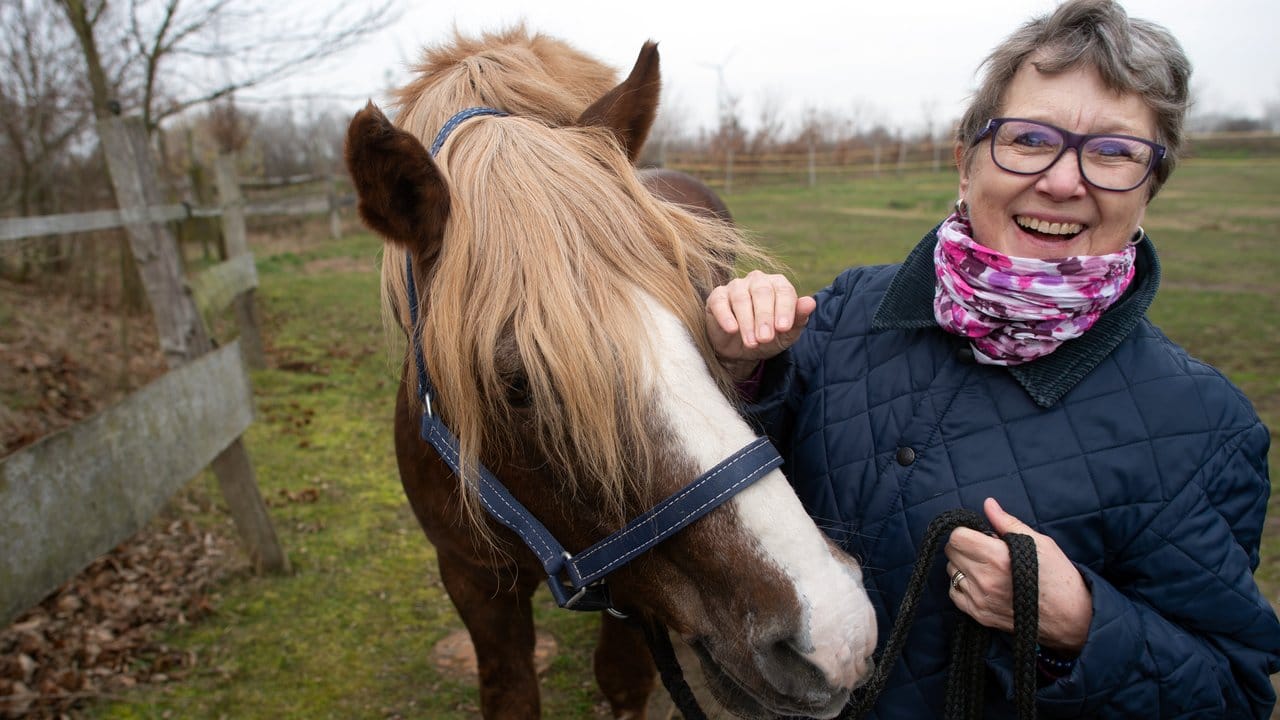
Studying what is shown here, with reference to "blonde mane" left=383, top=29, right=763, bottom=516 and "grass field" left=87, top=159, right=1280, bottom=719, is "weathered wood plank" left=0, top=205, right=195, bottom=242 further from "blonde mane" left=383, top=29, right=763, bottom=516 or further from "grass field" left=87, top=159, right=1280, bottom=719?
"blonde mane" left=383, top=29, right=763, bottom=516

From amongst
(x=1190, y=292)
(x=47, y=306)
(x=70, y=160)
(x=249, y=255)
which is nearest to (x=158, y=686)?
(x=249, y=255)

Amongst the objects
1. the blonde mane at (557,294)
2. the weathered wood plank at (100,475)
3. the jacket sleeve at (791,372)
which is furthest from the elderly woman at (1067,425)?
the weathered wood plank at (100,475)

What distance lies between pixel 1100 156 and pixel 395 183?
Result: 1399 mm

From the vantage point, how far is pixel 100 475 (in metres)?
2.65

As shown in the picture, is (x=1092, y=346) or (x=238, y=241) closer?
(x=1092, y=346)

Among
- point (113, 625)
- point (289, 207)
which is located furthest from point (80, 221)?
point (289, 207)

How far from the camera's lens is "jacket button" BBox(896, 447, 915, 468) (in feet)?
5.01

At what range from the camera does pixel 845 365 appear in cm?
173

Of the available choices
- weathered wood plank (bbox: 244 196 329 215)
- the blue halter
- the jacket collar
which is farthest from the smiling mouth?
weathered wood plank (bbox: 244 196 329 215)

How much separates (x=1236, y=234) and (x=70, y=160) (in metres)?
19.2

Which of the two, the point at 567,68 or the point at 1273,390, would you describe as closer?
the point at 567,68

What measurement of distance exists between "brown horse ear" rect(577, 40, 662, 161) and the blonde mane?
0.55 feet

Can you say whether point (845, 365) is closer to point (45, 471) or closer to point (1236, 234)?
point (45, 471)

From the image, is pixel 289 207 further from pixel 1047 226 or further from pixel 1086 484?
pixel 1086 484
